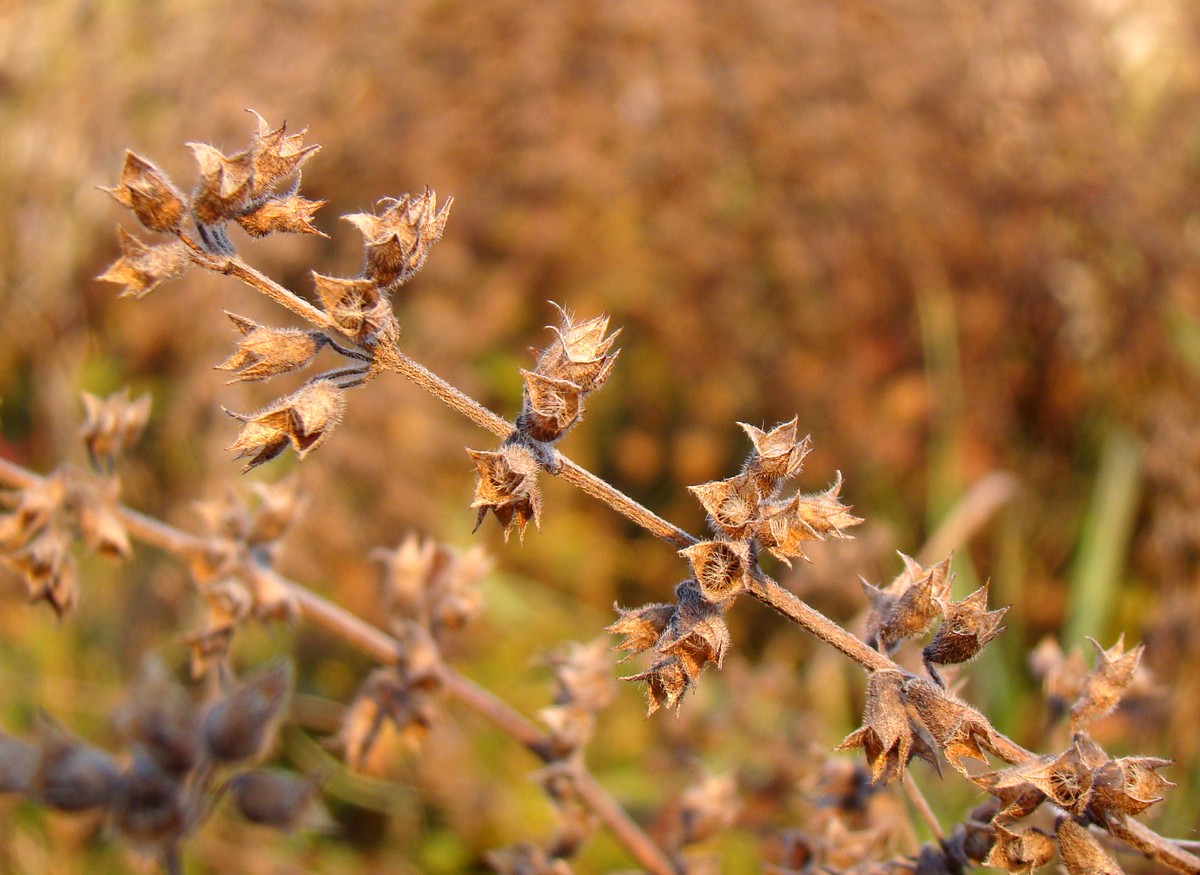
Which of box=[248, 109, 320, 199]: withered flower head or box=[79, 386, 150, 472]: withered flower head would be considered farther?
box=[79, 386, 150, 472]: withered flower head

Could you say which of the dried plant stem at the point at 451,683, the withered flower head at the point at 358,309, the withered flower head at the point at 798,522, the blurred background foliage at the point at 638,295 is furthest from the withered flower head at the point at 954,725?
the blurred background foliage at the point at 638,295

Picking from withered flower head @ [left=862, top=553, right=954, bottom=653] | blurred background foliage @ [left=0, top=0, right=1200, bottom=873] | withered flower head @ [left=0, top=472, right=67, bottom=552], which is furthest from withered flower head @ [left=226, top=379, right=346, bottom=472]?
blurred background foliage @ [left=0, top=0, right=1200, bottom=873]

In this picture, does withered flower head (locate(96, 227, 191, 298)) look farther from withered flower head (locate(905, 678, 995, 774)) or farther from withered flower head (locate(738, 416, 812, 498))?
withered flower head (locate(905, 678, 995, 774))

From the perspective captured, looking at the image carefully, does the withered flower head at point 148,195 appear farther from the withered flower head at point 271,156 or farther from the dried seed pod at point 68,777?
the dried seed pod at point 68,777

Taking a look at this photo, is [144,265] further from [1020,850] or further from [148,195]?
[1020,850]

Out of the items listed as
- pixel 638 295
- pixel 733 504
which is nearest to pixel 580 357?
pixel 733 504

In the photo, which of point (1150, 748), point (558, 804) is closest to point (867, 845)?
point (558, 804)
